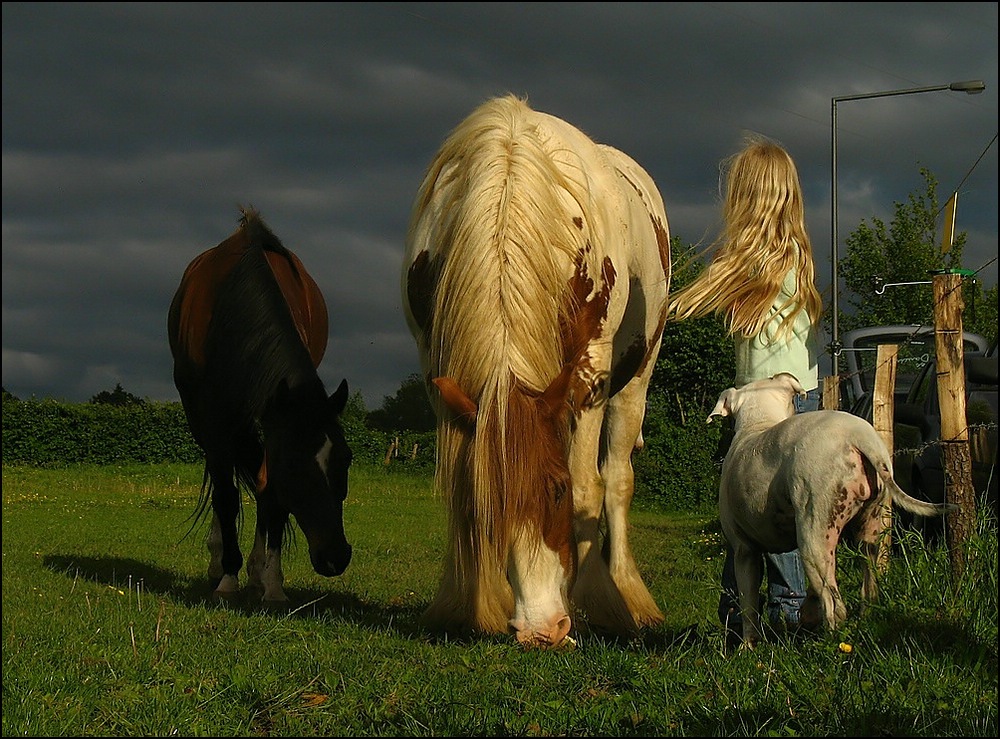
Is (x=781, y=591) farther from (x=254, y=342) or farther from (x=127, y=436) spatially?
(x=127, y=436)

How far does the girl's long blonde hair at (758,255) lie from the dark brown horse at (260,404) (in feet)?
7.75

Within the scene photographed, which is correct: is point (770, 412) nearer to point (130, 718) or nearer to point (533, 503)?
point (533, 503)

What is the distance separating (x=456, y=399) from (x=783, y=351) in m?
1.67

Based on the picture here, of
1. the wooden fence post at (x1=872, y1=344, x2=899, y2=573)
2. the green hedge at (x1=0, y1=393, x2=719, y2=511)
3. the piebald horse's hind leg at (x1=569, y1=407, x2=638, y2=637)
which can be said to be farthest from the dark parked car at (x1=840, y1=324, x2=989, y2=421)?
the green hedge at (x1=0, y1=393, x2=719, y2=511)

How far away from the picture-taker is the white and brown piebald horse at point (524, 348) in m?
4.64

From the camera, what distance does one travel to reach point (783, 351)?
5.32m

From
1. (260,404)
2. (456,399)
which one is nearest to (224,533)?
(260,404)

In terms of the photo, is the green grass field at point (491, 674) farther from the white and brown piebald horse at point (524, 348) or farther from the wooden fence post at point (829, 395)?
the wooden fence post at point (829, 395)

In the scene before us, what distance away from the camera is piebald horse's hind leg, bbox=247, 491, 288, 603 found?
282 inches

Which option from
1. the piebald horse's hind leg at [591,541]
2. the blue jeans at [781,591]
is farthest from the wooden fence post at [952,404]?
the piebald horse's hind leg at [591,541]

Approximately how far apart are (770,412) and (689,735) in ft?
6.50

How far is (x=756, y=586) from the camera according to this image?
15.5 feet

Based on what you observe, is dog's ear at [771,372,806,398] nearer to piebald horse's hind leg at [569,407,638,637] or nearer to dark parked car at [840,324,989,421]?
piebald horse's hind leg at [569,407,638,637]

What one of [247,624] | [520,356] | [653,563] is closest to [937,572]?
[520,356]
